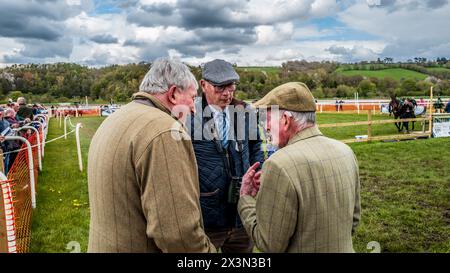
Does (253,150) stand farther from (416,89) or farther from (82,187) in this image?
(416,89)

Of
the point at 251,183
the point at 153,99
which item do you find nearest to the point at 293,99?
the point at 251,183

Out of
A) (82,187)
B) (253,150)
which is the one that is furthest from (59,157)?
(253,150)

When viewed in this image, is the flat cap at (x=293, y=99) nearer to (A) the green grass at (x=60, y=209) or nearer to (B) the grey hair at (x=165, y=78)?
(B) the grey hair at (x=165, y=78)

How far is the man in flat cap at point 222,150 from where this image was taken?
8.89 ft

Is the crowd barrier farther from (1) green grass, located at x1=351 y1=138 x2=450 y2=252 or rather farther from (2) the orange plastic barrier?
(1) green grass, located at x1=351 y1=138 x2=450 y2=252

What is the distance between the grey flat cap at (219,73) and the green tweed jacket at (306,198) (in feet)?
3.58

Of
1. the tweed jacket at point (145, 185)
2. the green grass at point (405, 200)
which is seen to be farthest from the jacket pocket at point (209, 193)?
the green grass at point (405, 200)

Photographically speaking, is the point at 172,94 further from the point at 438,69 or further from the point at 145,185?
the point at 438,69

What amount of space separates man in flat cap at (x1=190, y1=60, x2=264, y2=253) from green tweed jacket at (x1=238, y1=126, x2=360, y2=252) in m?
0.82

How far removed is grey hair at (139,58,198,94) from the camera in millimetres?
1823

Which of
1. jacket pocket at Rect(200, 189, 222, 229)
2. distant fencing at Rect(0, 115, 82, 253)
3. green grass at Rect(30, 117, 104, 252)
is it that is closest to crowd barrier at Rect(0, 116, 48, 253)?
distant fencing at Rect(0, 115, 82, 253)

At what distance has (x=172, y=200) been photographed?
1588 mm

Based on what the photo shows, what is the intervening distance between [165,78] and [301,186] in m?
0.83

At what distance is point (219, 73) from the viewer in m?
2.86
